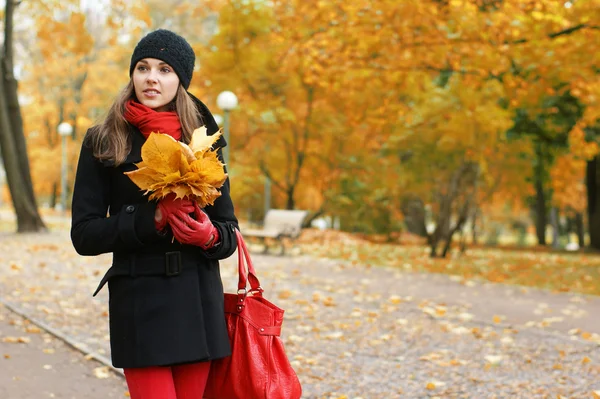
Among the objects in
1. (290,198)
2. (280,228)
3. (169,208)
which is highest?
(290,198)

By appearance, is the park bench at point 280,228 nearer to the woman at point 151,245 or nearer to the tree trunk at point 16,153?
the tree trunk at point 16,153

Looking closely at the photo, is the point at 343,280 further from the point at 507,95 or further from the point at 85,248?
the point at 85,248

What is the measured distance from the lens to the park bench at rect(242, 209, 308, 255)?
15539mm

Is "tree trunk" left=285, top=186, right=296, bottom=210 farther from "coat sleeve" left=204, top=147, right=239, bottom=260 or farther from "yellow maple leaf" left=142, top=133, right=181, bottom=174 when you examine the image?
"yellow maple leaf" left=142, top=133, right=181, bottom=174

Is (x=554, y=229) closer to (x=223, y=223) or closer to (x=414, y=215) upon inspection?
(x=414, y=215)

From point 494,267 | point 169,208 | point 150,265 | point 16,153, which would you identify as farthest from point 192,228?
point 16,153

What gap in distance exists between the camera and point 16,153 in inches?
699

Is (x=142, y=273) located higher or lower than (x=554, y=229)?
higher

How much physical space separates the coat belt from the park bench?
12967mm

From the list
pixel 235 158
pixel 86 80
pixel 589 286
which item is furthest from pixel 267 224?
pixel 86 80

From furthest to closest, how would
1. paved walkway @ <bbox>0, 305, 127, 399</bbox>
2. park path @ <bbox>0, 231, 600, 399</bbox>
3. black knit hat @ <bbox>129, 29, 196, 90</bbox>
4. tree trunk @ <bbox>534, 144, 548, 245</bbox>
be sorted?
tree trunk @ <bbox>534, 144, 548, 245</bbox> → park path @ <bbox>0, 231, 600, 399</bbox> → paved walkway @ <bbox>0, 305, 127, 399</bbox> → black knit hat @ <bbox>129, 29, 196, 90</bbox>

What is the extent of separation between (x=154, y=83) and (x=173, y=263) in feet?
2.03

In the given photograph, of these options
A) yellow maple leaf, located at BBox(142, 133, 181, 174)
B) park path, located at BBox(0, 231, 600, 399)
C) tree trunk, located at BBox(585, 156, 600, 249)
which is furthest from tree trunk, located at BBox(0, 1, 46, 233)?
tree trunk, located at BBox(585, 156, 600, 249)

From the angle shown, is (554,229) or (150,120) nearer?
(150,120)
